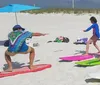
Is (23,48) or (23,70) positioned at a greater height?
(23,48)

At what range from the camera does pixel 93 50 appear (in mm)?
12344

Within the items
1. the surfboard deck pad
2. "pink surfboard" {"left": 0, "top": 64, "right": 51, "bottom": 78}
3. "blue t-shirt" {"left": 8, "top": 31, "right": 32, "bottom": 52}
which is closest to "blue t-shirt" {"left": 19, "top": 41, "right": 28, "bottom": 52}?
"blue t-shirt" {"left": 8, "top": 31, "right": 32, "bottom": 52}

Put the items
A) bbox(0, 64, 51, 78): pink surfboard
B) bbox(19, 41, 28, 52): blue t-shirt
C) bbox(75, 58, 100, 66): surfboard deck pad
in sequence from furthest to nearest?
bbox(75, 58, 100, 66): surfboard deck pad < bbox(19, 41, 28, 52): blue t-shirt < bbox(0, 64, 51, 78): pink surfboard

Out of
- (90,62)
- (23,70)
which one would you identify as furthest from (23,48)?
(90,62)

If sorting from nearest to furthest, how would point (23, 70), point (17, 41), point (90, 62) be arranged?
point (17, 41), point (23, 70), point (90, 62)

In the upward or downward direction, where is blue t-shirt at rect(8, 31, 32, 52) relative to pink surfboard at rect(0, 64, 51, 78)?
upward

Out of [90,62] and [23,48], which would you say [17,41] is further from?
[90,62]

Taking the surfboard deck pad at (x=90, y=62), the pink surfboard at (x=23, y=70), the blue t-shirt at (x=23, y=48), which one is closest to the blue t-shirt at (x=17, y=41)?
the blue t-shirt at (x=23, y=48)

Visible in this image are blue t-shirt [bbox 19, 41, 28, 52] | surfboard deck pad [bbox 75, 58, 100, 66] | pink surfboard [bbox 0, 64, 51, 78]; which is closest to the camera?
pink surfboard [bbox 0, 64, 51, 78]

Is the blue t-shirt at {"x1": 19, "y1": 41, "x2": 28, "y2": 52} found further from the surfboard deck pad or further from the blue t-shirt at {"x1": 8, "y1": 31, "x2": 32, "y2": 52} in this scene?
the surfboard deck pad

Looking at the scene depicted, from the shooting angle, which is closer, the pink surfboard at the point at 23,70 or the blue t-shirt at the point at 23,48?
the pink surfboard at the point at 23,70

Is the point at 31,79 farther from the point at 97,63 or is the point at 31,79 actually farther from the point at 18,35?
the point at 97,63

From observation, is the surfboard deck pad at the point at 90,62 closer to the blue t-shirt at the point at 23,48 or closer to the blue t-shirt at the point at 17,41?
the blue t-shirt at the point at 23,48

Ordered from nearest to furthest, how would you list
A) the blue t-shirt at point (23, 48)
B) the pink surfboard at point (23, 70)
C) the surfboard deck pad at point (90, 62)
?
1. the pink surfboard at point (23, 70)
2. the blue t-shirt at point (23, 48)
3. the surfboard deck pad at point (90, 62)
